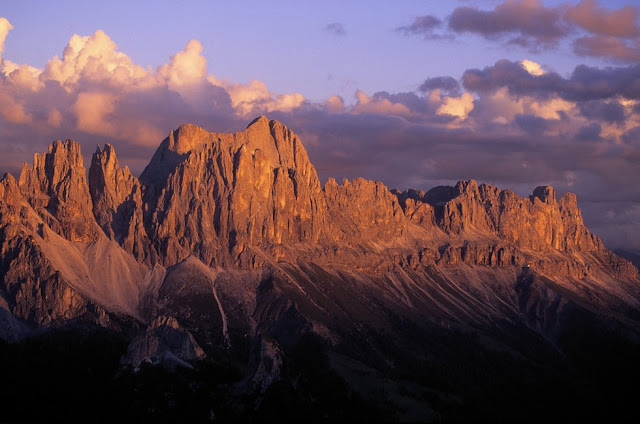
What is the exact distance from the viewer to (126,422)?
19850 centimetres

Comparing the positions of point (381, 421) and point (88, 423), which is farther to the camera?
point (88, 423)

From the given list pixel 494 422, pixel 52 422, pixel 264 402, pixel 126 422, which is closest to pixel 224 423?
pixel 264 402

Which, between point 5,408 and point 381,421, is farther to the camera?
point 5,408

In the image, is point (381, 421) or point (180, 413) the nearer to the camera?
point (381, 421)

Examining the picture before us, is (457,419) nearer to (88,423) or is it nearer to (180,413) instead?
(180,413)

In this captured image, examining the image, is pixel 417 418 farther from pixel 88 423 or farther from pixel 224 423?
pixel 88 423

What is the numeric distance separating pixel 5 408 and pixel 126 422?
2412 cm

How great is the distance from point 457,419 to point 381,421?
16079mm

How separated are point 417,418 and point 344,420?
45.0ft

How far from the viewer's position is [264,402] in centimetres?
19588

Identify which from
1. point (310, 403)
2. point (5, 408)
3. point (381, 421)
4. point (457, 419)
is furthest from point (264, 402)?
point (5, 408)

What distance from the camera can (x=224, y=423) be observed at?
191375mm

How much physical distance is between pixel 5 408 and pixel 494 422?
311ft

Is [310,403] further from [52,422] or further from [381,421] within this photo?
[52,422]
